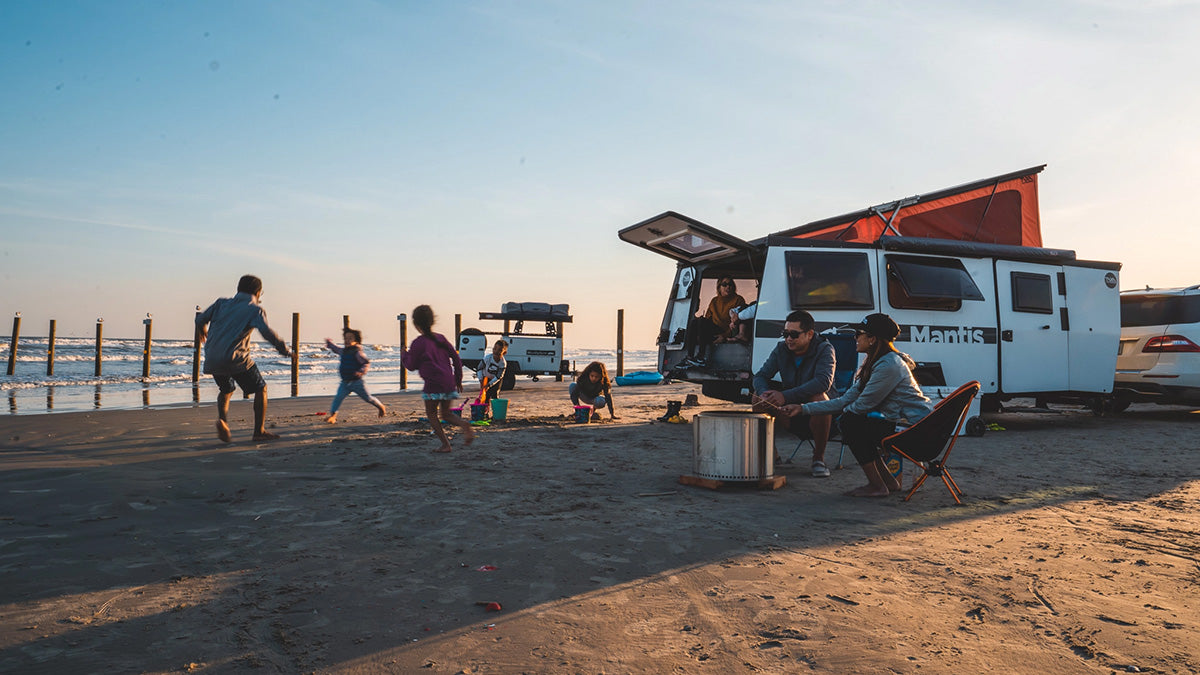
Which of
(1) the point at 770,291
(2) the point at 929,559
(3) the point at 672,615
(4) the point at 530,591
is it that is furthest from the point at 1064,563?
(1) the point at 770,291

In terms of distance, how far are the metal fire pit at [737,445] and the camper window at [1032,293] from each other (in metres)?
5.87

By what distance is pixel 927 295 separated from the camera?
28.1 ft

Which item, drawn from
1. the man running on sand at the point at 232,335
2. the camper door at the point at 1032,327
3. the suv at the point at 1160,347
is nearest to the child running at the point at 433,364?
the man running on sand at the point at 232,335

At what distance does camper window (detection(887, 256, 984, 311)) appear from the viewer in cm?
859

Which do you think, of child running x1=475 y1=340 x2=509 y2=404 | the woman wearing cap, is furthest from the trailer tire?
child running x1=475 y1=340 x2=509 y2=404

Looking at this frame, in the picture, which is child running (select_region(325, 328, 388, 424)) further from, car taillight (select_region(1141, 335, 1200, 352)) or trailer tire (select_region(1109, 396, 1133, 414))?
trailer tire (select_region(1109, 396, 1133, 414))

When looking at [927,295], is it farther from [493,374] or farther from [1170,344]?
[493,374]

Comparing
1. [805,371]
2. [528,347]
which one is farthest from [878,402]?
[528,347]

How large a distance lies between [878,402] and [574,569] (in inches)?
114

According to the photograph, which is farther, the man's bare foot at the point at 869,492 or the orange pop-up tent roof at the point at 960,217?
the orange pop-up tent roof at the point at 960,217

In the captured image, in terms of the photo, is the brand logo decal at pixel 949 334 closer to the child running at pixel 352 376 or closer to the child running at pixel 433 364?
the child running at pixel 433 364

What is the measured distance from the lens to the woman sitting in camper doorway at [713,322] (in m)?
9.86

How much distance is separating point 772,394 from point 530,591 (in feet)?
10.4

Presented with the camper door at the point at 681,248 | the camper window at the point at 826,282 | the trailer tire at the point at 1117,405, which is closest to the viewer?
the camper window at the point at 826,282
